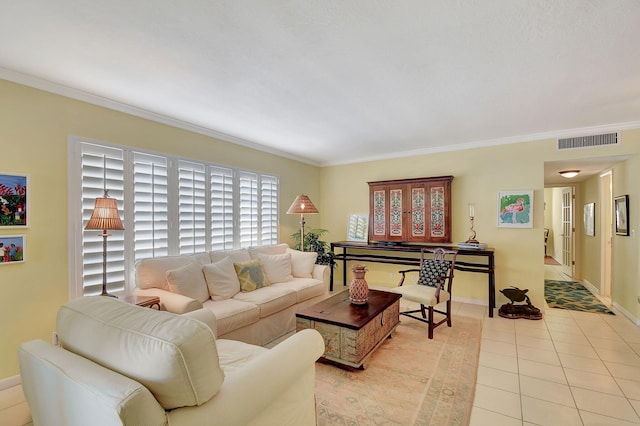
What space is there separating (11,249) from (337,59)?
307cm

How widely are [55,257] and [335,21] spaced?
10.1 ft

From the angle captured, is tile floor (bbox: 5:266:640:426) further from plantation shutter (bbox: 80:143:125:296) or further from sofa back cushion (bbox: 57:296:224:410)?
sofa back cushion (bbox: 57:296:224:410)

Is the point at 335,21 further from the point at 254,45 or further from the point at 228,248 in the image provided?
the point at 228,248

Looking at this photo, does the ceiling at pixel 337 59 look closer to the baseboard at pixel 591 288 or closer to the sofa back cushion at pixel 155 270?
the sofa back cushion at pixel 155 270

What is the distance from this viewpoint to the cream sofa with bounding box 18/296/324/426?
1020 millimetres

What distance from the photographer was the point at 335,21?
71.7 inches

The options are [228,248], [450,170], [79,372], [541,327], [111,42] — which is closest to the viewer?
[79,372]

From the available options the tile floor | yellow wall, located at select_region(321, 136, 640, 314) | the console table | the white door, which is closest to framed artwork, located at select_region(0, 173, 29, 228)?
the tile floor

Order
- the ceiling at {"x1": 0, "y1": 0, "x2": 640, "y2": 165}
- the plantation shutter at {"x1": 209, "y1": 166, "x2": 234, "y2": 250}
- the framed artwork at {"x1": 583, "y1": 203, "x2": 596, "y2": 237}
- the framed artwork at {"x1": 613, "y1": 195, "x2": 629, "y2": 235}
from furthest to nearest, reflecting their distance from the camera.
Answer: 1. the framed artwork at {"x1": 583, "y1": 203, "x2": 596, "y2": 237}
2. the plantation shutter at {"x1": 209, "y1": 166, "x2": 234, "y2": 250}
3. the framed artwork at {"x1": 613, "y1": 195, "x2": 629, "y2": 235}
4. the ceiling at {"x1": 0, "y1": 0, "x2": 640, "y2": 165}

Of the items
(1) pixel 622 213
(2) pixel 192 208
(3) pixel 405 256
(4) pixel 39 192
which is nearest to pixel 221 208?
(2) pixel 192 208

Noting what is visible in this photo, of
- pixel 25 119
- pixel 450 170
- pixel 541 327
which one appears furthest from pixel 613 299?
pixel 25 119

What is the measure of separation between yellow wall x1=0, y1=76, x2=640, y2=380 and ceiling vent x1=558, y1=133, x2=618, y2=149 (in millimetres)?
80

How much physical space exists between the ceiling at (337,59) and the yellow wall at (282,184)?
9.9 inches

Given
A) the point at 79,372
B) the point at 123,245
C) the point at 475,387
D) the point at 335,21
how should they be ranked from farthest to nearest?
the point at 123,245 < the point at 475,387 < the point at 335,21 < the point at 79,372
